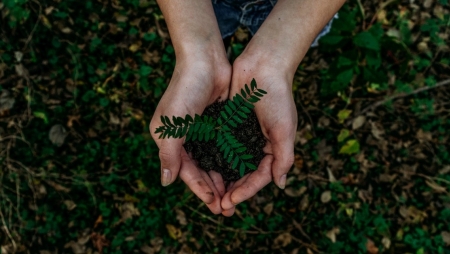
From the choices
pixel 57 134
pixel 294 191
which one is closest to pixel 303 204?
pixel 294 191

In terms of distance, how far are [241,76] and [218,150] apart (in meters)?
0.52

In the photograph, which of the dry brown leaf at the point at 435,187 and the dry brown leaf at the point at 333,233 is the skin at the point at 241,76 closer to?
the dry brown leaf at the point at 333,233

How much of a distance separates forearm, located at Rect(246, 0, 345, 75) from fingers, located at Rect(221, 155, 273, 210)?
66 centimetres

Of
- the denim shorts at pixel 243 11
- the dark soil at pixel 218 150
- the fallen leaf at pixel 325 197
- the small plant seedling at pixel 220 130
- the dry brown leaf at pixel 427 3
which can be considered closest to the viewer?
the small plant seedling at pixel 220 130

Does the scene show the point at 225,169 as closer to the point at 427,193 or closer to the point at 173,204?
the point at 173,204

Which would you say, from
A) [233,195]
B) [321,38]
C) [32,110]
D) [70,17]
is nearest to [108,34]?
[70,17]

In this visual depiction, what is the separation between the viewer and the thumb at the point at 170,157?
2.56m

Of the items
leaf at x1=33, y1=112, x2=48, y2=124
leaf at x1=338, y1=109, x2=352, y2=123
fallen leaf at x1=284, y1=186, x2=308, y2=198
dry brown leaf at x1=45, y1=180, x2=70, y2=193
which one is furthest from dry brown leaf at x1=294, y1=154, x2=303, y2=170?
leaf at x1=33, y1=112, x2=48, y2=124

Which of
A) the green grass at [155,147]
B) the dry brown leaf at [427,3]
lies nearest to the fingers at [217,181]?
the green grass at [155,147]

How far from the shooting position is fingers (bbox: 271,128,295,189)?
2682mm

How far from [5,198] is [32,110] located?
2.89 feet

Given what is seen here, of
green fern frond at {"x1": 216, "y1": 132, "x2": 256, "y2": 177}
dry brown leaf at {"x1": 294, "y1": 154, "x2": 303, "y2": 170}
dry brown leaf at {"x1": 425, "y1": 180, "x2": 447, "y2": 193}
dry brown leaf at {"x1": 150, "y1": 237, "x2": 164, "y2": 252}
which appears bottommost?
dry brown leaf at {"x1": 425, "y1": 180, "x2": 447, "y2": 193}

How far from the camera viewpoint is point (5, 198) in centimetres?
406

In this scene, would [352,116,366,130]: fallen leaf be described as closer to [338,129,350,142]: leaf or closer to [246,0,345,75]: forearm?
[338,129,350,142]: leaf
